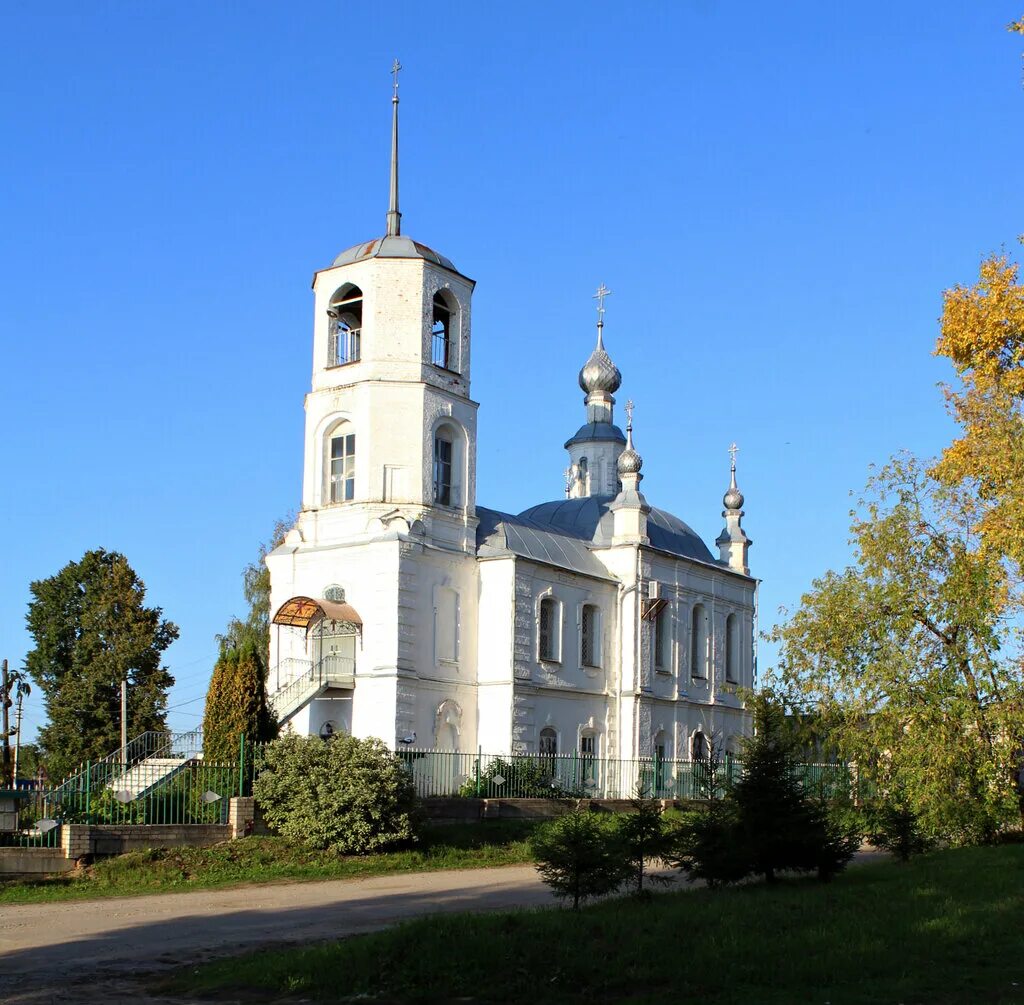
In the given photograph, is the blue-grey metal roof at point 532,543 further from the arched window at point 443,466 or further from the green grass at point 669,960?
the green grass at point 669,960

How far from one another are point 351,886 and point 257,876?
153 cm

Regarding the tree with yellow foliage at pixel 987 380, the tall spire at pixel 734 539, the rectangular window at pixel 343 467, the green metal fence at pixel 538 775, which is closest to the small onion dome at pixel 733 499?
the tall spire at pixel 734 539

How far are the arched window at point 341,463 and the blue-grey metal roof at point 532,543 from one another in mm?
3533

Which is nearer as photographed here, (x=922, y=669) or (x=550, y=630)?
(x=922, y=669)

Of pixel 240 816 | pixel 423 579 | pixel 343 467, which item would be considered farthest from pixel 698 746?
pixel 240 816

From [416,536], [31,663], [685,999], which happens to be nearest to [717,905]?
[685,999]

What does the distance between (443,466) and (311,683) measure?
626cm

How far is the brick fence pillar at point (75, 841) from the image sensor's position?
19125mm

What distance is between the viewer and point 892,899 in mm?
13836

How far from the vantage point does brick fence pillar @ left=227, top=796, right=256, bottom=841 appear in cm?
2158

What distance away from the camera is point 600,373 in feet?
152

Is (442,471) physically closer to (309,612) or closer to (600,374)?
(309,612)

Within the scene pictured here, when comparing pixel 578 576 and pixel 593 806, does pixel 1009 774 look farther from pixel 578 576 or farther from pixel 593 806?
pixel 578 576

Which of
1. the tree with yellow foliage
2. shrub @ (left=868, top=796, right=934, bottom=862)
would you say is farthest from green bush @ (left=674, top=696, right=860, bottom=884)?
the tree with yellow foliage
